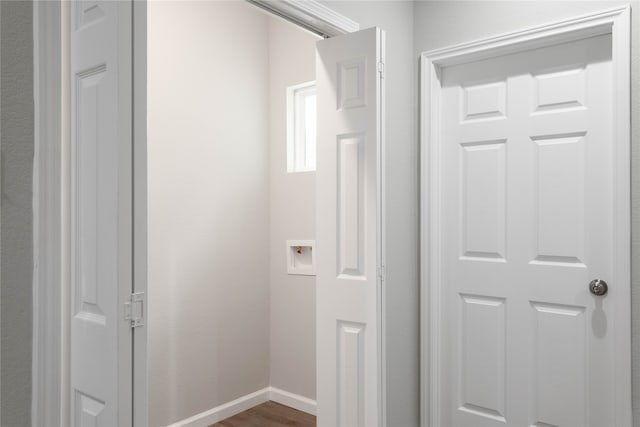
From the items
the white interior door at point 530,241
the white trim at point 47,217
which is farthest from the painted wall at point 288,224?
the white trim at point 47,217

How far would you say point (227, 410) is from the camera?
2969 millimetres

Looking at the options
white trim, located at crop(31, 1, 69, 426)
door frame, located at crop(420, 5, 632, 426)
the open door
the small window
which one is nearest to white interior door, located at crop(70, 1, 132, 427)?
white trim, located at crop(31, 1, 69, 426)

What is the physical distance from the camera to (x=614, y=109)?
6.36ft

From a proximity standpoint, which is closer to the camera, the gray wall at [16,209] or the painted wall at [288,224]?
the gray wall at [16,209]

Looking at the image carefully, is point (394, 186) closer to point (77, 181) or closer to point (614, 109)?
point (614, 109)

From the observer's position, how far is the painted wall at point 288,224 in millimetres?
3055

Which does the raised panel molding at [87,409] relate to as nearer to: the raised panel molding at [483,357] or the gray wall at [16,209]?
the gray wall at [16,209]

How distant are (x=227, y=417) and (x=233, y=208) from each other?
1298 mm

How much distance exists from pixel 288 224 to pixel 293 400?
1.15 metres

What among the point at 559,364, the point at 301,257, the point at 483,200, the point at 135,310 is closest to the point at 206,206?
the point at 301,257

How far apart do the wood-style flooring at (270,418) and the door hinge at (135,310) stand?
1921 mm

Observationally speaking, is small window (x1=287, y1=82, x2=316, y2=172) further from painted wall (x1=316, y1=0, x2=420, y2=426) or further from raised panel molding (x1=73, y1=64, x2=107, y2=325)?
raised panel molding (x1=73, y1=64, x2=107, y2=325)

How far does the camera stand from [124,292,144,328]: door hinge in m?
1.21

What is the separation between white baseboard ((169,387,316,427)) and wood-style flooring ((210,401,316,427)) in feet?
0.09
